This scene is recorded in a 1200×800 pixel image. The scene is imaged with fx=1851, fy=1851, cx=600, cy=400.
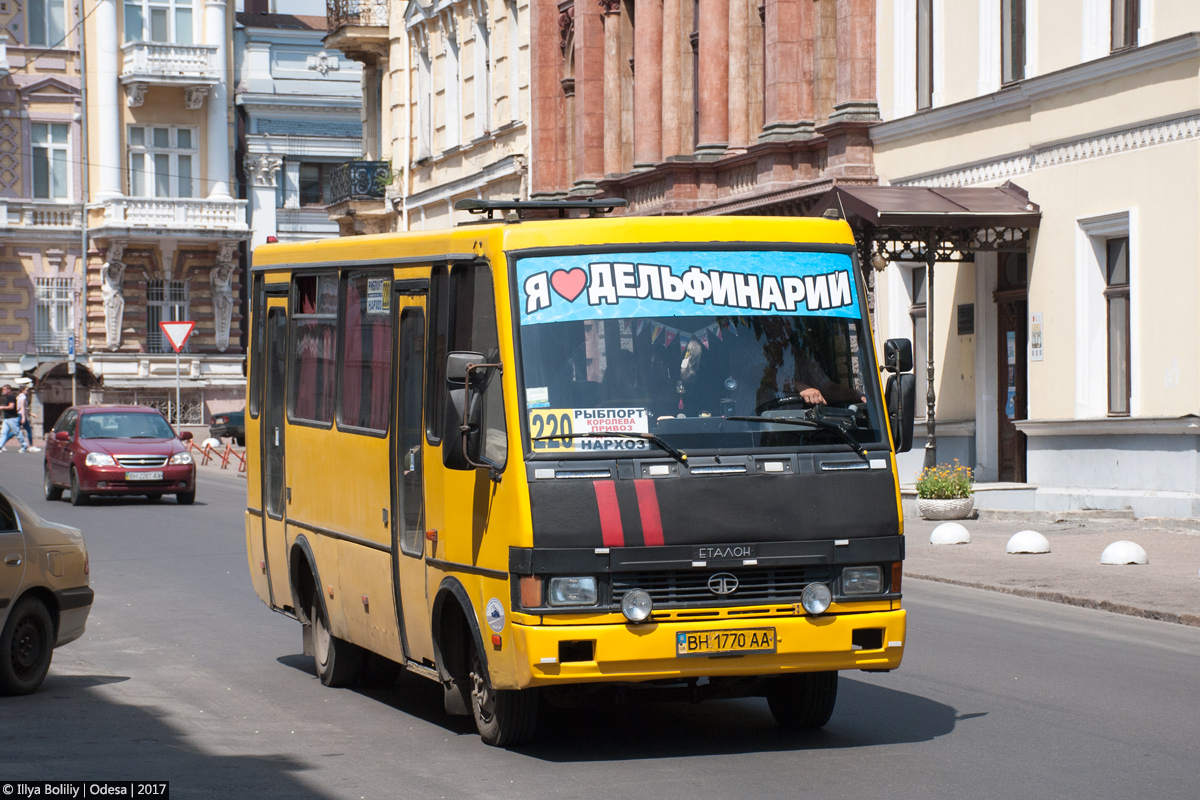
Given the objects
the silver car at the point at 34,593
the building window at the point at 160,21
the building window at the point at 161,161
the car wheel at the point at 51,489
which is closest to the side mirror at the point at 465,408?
the silver car at the point at 34,593

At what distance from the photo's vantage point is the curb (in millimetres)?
13992

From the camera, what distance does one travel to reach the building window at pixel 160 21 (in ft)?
201

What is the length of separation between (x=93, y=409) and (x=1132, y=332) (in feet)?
55.0

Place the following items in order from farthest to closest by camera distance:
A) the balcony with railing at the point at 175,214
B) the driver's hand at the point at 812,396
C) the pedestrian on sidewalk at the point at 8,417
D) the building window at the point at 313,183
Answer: the building window at the point at 313,183, the balcony with railing at the point at 175,214, the pedestrian on sidewalk at the point at 8,417, the driver's hand at the point at 812,396

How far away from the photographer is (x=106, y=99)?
199 feet

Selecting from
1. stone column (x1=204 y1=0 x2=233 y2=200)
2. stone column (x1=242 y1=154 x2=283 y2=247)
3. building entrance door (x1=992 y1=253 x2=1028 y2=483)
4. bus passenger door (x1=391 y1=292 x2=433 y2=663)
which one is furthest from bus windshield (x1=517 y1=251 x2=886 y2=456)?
stone column (x1=242 y1=154 x2=283 y2=247)

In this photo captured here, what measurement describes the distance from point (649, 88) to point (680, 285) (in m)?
26.7

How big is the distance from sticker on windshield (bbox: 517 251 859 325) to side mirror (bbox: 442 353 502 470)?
13.2 inches

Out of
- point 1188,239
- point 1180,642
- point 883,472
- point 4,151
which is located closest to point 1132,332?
point 1188,239

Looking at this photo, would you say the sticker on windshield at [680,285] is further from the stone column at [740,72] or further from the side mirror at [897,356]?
the stone column at [740,72]

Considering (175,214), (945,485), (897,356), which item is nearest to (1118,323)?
(945,485)

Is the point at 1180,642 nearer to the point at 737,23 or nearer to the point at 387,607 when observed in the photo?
the point at 387,607

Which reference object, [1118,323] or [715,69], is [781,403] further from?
[715,69]

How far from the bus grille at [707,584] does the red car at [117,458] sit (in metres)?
21.4
